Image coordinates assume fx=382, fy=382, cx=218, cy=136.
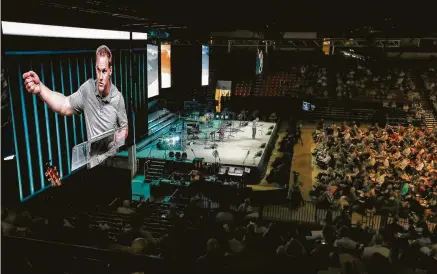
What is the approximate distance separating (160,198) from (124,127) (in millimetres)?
2641

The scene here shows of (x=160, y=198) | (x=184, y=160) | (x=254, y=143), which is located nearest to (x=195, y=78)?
(x=254, y=143)

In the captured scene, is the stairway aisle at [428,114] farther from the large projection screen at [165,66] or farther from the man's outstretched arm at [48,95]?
the man's outstretched arm at [48,95]

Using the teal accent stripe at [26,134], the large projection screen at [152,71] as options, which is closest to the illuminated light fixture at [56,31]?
the teal accent stripe at [26,134]

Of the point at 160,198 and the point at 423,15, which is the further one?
the point at 160,198

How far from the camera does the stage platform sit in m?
15.1

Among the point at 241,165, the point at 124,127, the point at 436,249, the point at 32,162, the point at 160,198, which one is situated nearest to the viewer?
the point at 436,249

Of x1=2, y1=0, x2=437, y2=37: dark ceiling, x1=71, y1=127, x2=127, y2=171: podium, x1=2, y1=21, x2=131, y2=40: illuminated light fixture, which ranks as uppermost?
x1=2, y1=0, x2=437, y2=37: dark ceiling

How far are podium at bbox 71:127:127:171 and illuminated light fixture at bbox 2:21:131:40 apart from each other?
8.67 ft

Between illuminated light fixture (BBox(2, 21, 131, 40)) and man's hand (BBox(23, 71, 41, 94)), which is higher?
illuminated light fixture (BBox(2, 21, 131, 40))

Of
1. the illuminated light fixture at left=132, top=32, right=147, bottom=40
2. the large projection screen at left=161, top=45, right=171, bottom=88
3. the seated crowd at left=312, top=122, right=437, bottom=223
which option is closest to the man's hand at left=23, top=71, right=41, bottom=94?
the illuminated light fixture at left=132, top=32, right=147, bottom=40

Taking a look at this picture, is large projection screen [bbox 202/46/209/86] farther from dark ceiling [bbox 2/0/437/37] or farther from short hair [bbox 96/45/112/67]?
short hair [bbox 96/45/112/67]

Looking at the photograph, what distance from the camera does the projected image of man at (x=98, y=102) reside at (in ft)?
30.1

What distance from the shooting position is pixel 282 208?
1123 centimetres

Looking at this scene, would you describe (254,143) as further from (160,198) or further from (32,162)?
(32,162)
